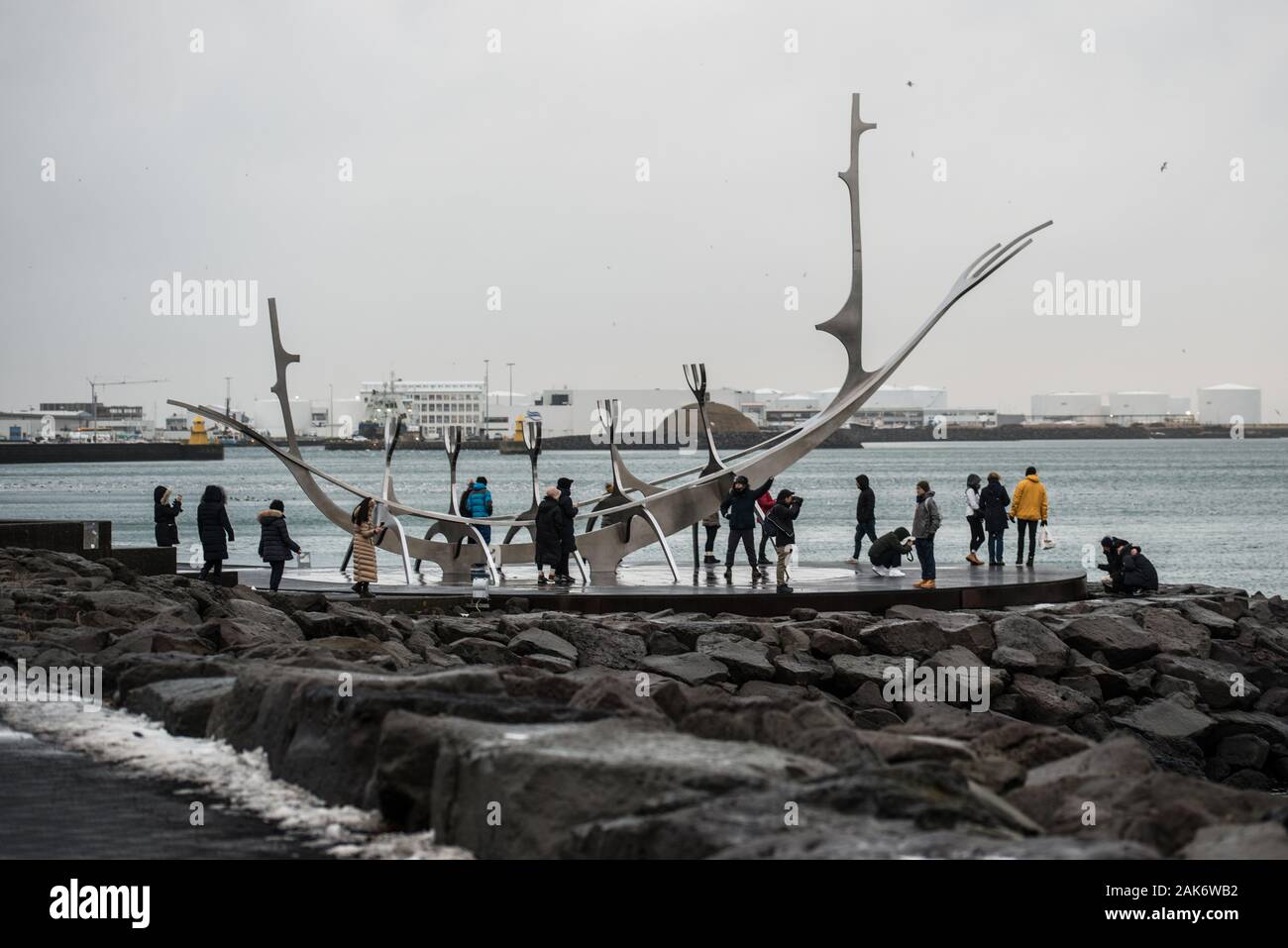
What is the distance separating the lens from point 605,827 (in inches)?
206

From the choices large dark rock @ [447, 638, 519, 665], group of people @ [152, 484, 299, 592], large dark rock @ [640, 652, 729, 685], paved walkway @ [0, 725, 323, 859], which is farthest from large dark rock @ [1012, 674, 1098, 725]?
paved walkway @ [0, 725, 323, 859]

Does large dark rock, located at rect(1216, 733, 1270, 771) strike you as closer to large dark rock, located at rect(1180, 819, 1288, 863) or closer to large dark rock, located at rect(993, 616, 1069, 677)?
large dark rock, located at rect(993, 616, 1069, 677)

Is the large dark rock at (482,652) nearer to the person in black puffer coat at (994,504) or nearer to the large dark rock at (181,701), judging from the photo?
the large dark rock at (181,701)

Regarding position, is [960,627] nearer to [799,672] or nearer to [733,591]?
[799,672]

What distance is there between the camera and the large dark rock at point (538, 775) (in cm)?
552

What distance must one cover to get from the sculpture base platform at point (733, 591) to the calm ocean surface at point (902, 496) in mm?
10572

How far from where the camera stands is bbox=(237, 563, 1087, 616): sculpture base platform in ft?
62.5

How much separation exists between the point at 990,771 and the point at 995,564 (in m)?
18.0

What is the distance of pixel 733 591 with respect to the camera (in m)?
19.5

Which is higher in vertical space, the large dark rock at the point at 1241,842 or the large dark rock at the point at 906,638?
the large dark rock at the point at 1241,842

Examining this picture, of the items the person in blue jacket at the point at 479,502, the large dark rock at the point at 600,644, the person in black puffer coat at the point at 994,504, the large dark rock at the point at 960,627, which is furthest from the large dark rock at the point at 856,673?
the person in blue jacket at the point at 479,502

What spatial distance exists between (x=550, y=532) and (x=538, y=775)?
594 inches
